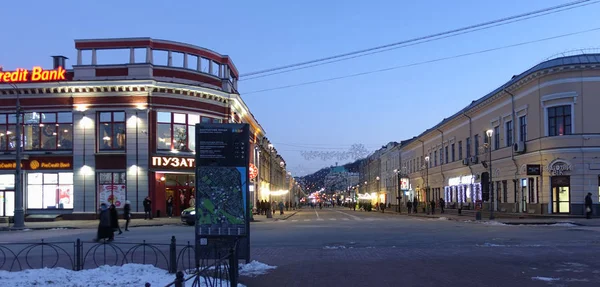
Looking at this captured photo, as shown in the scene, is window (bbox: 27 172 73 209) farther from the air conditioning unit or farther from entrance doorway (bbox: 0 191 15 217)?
the air conditioning unit

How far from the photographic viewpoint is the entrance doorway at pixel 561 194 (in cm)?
4044

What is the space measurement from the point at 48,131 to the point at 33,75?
4.55 metres

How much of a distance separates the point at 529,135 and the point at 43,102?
1512 inches

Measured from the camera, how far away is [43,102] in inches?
1777

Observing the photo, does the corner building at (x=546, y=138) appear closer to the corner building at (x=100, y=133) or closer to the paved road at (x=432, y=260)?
the paved road at (x=432, y=260)

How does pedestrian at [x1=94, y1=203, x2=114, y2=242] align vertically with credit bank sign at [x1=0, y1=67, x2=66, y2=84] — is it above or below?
below

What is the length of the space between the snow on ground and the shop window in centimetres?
3240

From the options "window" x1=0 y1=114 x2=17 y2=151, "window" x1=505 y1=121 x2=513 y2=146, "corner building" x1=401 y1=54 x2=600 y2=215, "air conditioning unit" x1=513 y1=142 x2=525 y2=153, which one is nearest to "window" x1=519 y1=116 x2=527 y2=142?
"corner building" x1=401 y1=54 x2=600 y2=215

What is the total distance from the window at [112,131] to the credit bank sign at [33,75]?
4.47m

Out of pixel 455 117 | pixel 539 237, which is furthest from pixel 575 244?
pixel 455 117

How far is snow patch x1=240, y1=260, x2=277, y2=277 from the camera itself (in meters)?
13.7

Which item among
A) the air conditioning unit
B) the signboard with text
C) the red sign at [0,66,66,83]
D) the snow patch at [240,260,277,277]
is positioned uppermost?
the red sign at [0,66,66,83]

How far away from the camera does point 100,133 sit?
44.8 m

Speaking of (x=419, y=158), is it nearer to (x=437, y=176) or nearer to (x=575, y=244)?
(x=437, y=176)
